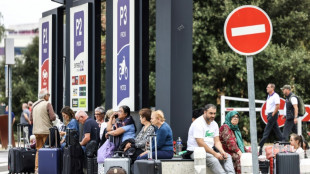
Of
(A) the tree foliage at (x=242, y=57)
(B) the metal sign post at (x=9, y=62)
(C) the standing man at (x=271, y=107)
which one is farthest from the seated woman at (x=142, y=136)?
(A) the tree foliage at (x=242, y=57)

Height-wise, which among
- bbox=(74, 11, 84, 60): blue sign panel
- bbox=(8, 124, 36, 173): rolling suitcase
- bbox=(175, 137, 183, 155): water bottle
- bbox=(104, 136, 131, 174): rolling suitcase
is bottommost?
bbox=(8, 124, 36, 173): rolling suitcase

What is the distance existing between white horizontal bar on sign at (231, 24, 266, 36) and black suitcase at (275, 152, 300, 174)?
2.66m

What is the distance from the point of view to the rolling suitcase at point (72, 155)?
14.1 meters

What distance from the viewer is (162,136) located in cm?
1181

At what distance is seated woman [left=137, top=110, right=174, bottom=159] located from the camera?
38.7 ft

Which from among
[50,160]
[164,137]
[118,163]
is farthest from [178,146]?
[50,160]

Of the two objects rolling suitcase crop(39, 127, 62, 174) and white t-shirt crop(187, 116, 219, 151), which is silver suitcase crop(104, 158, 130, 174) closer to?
white t-shirt crop(187, 116, 219, 151)

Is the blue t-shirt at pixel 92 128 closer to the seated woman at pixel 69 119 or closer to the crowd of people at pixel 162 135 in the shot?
the crowd of people at pixel 162 135

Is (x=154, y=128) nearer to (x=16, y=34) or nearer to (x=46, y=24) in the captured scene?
(x=46, y=24)

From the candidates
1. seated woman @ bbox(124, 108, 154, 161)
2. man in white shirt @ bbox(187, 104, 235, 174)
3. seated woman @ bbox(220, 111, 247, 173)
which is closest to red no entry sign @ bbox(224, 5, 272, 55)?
man in white shirt @ bbox(187, 104, 235, 174)

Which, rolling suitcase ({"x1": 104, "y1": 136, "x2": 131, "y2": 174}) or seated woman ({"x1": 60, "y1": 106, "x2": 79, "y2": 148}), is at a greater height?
seated woman ({"x1": 60, "y1": 106, "x2": 79, "y2": 148})

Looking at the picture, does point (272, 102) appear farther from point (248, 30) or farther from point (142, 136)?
point (248, 30)

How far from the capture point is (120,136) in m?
13.3

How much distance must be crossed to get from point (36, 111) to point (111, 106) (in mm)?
2040
